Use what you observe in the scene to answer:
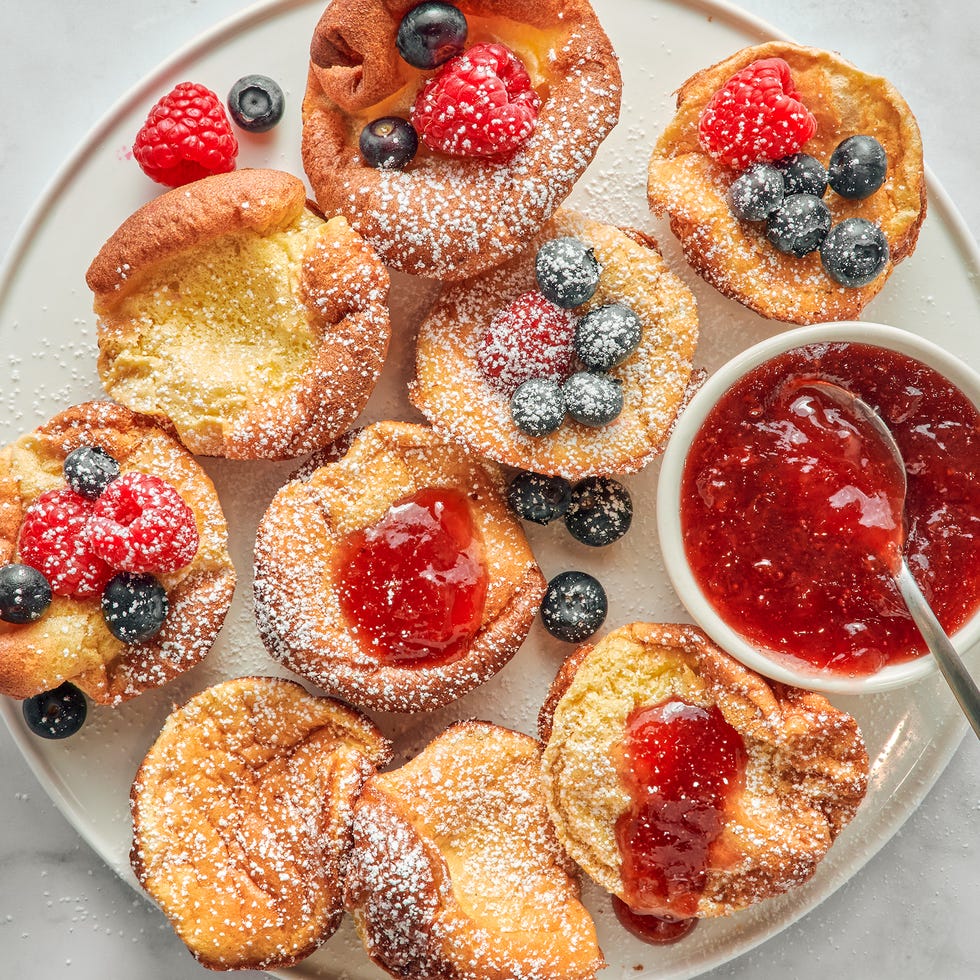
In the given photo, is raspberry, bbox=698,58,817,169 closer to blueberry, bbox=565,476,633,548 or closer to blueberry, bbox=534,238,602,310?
blueberry, bbox=534,238,602,310

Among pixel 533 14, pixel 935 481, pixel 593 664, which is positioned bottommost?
pixel 593 664

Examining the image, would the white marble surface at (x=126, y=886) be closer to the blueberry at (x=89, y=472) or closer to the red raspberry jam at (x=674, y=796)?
the red raspberry jam at (x=674, y=796)

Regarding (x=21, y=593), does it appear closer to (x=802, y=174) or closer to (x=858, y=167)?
(x=802, y=174)

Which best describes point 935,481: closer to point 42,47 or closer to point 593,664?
point 593,664

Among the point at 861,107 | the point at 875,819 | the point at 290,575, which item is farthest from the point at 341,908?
the point at 861,107

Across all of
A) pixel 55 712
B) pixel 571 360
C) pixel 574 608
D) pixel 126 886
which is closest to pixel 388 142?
pixel 571 360

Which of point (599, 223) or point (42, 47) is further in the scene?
point (42, 47)
